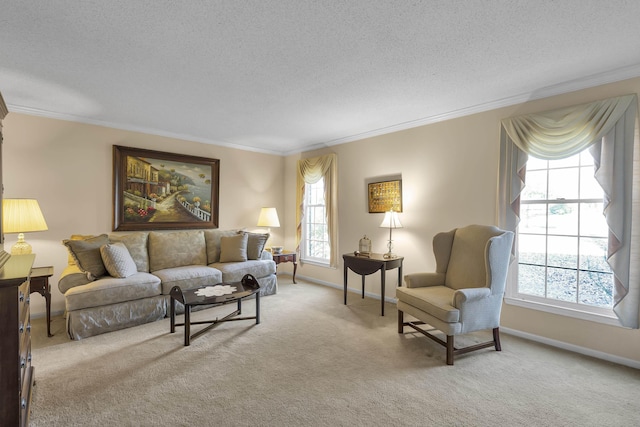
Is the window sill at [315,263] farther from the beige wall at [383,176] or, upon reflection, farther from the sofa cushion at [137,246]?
the sofa cushion at [137,246]

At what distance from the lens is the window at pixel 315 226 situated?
529cm

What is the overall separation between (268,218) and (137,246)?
6.58 ft

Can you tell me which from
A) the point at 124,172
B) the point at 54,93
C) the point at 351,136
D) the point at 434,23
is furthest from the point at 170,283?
the point at 434,23

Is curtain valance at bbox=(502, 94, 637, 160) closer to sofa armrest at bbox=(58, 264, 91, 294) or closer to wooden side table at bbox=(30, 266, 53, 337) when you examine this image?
sofa armrest at bbox=(58, 264, 91, 294)

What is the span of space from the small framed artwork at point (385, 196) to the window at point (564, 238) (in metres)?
1.42

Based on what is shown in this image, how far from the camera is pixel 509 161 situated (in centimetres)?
312

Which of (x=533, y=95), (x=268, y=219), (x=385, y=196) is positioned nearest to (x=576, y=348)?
(x=533, y=95)

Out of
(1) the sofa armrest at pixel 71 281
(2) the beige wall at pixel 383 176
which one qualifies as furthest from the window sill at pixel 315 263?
(1) the sofa armrest at pixel 71 281

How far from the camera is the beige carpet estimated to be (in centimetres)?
186

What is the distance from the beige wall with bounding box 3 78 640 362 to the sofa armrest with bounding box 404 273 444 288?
629 mm

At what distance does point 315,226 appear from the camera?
5457 mm

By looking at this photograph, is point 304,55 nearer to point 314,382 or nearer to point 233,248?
point 314,382

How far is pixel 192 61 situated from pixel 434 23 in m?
1.80

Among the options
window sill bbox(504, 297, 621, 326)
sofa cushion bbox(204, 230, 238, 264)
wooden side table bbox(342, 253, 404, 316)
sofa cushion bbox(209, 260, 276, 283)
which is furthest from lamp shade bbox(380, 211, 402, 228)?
sofa cushion bbox(204, 230, 238, 264)
